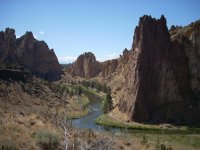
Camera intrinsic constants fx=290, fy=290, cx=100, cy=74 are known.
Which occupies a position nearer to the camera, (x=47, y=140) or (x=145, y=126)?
(x=47, y=140)

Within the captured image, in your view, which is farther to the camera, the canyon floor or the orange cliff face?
the orange cliff face

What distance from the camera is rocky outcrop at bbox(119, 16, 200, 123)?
10500 cm

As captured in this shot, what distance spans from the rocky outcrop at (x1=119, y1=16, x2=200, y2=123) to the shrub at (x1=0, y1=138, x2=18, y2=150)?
249 feet

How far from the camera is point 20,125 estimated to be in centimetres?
3588

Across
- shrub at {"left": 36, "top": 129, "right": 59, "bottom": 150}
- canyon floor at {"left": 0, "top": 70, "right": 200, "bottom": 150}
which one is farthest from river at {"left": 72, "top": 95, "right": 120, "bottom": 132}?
A: shrub at {"left": 36, "top": 129, "right": 59, "bottom": 150}

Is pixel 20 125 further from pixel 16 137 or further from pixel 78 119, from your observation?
pixel 78 119

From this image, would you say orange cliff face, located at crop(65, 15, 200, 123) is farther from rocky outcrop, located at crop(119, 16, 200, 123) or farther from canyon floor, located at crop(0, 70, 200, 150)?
canyon floor, located at crop(0, 70, 200, 150)

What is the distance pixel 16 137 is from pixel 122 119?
73409 millimetres

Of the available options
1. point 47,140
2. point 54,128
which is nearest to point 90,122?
point 54,128

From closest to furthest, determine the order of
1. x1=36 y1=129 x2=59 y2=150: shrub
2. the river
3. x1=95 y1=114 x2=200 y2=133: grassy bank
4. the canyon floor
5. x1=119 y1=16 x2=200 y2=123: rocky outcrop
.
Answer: x1=36 y1=129 x2=59 y2=150: shrub < the canyon floor < the river < x1=95 y1=114 x2=200 y2=133: grassy bank < x1=119 y1=16 x2=200 y2=123: rocky outcrop

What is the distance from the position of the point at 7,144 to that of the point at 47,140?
4436mm

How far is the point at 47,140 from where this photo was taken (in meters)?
30.7

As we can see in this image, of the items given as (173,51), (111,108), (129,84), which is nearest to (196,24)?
(173,51)

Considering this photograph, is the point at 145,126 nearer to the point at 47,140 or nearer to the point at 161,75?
the point at 161,75
